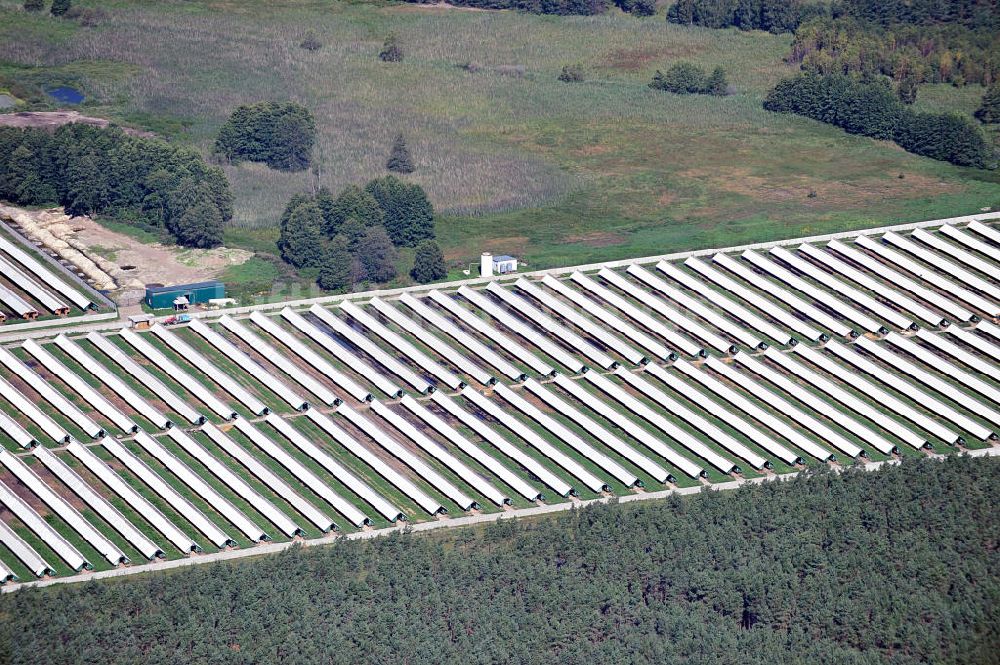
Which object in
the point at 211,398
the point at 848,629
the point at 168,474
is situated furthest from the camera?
the point at 211,398

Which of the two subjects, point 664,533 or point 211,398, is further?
point 211,398

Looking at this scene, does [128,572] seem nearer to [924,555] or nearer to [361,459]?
[361,459]

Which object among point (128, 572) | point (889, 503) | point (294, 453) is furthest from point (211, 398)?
point (889, 503)

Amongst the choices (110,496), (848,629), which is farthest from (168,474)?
(848,629)

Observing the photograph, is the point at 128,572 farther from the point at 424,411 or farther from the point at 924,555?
the point at 924,555

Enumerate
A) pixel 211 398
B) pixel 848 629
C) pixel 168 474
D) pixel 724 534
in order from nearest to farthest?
1. pixel 848 629
2. pixel 724 534
3. pixel 168 474
4. pixel 211 398

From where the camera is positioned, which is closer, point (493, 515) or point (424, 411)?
point (493, 515)
